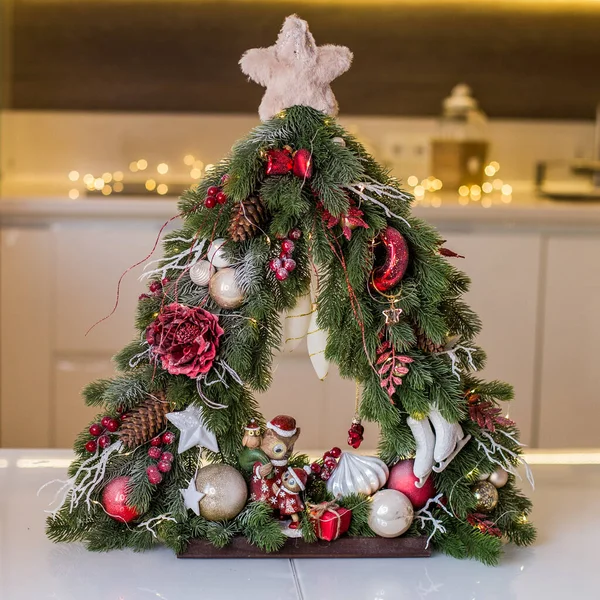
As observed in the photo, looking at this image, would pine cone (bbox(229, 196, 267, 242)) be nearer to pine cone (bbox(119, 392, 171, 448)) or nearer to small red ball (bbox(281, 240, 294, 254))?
small red ball (bbox(281, 240, 294, 254))

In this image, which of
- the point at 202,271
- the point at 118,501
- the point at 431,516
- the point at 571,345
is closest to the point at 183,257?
the point at 202,271

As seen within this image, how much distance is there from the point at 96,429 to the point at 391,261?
31 centimetres

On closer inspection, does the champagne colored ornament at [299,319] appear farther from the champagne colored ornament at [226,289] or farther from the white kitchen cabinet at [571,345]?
the white kitchen cabinet at [571,345]

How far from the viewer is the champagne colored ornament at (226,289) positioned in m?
0.88

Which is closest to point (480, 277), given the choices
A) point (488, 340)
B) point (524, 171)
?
point (488, 340)

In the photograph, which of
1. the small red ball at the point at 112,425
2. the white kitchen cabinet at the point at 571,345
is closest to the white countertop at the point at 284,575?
the small red ball at the point at 112,425

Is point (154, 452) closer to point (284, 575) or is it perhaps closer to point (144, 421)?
point (144, 421)

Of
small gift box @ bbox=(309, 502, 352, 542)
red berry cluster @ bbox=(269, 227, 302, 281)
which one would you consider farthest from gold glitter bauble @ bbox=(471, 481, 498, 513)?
red berry cluster @ bbox=(269, 227, 302, 281)

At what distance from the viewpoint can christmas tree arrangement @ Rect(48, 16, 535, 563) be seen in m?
0.87

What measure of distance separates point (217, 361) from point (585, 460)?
528 mm

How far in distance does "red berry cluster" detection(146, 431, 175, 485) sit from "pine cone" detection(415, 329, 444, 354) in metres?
0.24

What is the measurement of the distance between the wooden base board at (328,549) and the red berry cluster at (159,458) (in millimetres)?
68

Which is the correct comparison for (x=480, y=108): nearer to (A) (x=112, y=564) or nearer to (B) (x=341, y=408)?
(B) (x=341, y=408)

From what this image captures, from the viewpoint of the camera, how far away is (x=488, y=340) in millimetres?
2602
